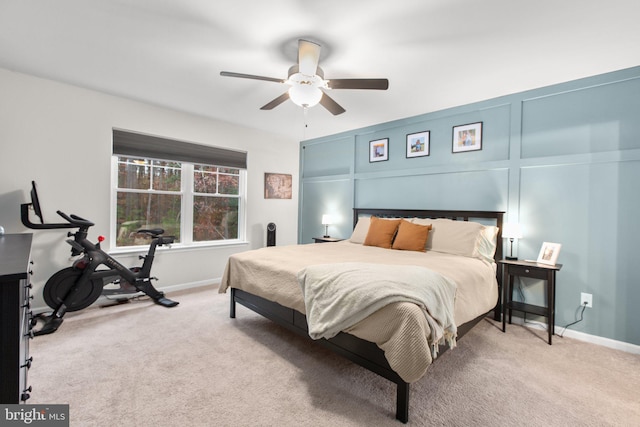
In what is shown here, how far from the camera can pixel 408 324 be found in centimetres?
162

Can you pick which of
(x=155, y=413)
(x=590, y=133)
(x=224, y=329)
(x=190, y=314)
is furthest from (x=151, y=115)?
(x=590, y=133)

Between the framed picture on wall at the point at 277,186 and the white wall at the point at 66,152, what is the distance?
3.70 feet

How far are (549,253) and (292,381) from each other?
2.70 meters

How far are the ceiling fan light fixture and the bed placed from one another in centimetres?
136

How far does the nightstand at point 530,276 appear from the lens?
2.75 m

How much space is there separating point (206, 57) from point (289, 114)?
165 centimetres

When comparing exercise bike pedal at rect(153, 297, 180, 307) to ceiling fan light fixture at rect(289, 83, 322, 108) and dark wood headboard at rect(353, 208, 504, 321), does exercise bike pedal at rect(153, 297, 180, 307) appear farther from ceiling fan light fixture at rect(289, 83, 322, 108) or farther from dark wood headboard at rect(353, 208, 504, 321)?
dark wood headboard at rect(353, 208, 504, 321)

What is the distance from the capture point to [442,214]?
3828 mm

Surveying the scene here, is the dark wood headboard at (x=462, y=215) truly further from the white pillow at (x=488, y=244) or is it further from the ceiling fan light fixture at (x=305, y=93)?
the ceiling fan light fixture at (x=305, y=93)

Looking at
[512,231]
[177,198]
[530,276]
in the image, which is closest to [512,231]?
[512,231]

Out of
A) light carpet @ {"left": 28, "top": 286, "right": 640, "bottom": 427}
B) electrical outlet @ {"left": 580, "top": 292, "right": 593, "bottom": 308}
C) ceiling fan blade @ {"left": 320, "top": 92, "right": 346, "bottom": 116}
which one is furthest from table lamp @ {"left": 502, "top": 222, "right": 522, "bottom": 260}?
ceiling fan blade @ {"left": 320, "top": 92, "right": 346, "bottom": 116}

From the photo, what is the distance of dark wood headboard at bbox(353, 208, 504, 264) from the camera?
3.36 meters

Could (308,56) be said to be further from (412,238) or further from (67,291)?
(67,291)

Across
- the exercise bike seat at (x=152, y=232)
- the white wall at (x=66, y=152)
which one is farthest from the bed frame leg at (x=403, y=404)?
the white wall at (x=66, y=152)
